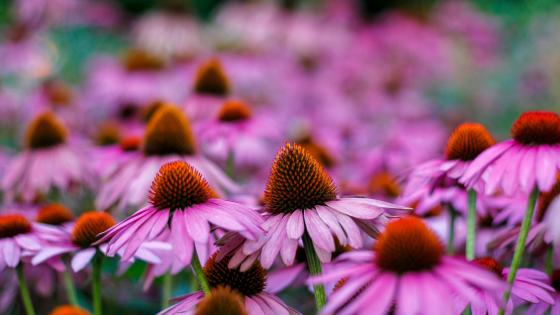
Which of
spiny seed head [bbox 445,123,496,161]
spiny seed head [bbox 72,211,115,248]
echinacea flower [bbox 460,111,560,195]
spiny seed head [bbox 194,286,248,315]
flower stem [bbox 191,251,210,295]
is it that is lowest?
spiny seed head [bbox 72,211,115,248]

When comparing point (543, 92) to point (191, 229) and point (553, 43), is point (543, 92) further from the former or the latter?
point (191, 229)

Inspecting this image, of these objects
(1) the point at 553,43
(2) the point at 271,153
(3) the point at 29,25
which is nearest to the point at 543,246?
(2) the point at 271,153

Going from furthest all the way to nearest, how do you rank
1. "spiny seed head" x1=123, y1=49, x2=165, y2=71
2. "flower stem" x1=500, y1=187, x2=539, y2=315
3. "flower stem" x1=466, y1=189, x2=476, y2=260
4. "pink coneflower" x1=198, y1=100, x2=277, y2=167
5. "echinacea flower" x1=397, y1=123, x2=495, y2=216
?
"spiny seed head" x1=123, y1=49, x2=165, y2=71, "pink coneflower" x1=198, y1=100, x2=277, y2=167, "echinacea flower" x1=397, y1=123, x2=495, y2=216, "flower stem" x1=466, y1=189, x2=476, y2=260, "flower stem" x1=500, y1=187, x2=539, y2=315

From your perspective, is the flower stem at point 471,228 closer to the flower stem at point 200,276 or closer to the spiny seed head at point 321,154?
the flower stem at point 200,276

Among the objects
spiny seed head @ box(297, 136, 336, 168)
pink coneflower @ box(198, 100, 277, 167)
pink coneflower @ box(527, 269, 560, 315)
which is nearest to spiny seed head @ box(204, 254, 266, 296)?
pink coneflower @ box(527, 269, 560, 315)

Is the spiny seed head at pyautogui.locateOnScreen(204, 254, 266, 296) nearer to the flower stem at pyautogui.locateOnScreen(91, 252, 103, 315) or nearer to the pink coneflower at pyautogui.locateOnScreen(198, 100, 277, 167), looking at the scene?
the flower stem at pyautogui.locateOnScreen(91, 252, 103, 315)

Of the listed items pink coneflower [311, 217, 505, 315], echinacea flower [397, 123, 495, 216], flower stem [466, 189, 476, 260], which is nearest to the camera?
pink coneflower [311, 217, 505, 315]

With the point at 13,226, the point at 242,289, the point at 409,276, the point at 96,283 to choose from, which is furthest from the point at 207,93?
the point at 409,276
